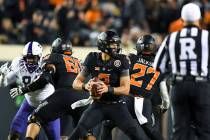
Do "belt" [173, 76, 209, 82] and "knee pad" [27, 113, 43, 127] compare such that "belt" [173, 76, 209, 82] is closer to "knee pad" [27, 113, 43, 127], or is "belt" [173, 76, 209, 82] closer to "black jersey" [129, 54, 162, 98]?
"black jersey" [129, 54, 162, 98]

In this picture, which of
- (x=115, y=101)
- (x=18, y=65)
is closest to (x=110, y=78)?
(x=115, y=101)

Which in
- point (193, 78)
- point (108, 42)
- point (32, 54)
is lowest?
point (193, 78)

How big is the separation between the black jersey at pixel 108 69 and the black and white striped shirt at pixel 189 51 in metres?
0.71

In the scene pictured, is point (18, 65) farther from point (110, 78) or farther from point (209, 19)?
point (209, 19)

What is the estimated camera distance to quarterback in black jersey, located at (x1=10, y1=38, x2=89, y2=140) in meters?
9.98

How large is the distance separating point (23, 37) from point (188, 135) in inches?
271

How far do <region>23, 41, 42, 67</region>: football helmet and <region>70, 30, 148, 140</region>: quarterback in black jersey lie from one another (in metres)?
1.15

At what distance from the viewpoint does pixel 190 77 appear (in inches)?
349

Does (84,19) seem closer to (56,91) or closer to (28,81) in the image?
(28,81)

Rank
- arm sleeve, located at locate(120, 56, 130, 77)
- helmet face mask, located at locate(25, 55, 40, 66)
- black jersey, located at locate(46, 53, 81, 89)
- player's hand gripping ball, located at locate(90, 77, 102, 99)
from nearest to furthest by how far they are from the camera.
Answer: player's hand gripping ball, located at locate(90, 77, 102, 99) → arm sleeve, located at locate(120, 56, 130, 77) → black jersey, located at locate(46, 53, 81, 89) → helmet face mask, located at locate(25, 55, 40, 66)

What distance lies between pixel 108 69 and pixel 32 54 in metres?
1.47

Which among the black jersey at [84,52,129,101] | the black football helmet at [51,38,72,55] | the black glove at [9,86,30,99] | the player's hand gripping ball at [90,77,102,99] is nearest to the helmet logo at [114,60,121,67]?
the black jersey at [84,52,129,101]

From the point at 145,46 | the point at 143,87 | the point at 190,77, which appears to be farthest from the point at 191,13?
the point at 143,87

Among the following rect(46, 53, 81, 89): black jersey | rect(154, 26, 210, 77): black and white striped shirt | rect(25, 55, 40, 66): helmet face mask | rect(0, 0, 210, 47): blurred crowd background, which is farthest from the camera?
rect(0, 0, 210, 47): blurred crowd background
